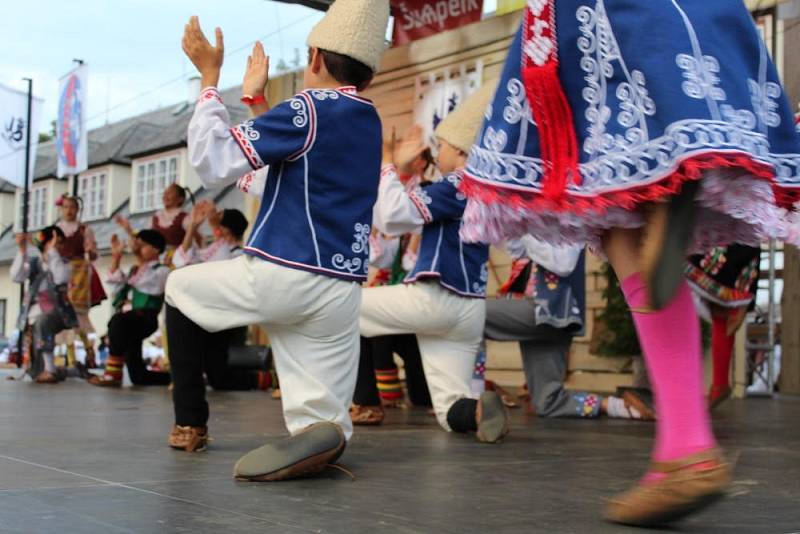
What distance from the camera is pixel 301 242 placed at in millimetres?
3039

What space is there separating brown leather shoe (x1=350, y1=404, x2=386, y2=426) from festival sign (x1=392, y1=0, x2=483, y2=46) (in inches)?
223

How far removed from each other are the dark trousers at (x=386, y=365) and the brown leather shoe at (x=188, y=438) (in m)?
1.26

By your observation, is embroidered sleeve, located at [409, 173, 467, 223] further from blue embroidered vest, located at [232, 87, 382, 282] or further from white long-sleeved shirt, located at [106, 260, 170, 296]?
white long-sleeved shirt, located at [106, 260, 170, 296]

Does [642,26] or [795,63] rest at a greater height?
[795,63]

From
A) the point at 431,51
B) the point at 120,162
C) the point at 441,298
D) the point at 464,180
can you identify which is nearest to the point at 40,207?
the point at 120,162

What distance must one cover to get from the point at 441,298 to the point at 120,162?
22334 millimetres

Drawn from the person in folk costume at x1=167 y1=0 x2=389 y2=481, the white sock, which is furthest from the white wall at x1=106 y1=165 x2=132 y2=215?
the person in folk costume at x1=167 y1=0 x2=389 y2=481

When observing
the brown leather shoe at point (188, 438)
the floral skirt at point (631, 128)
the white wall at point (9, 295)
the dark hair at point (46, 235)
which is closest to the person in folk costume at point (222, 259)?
the dark hair at point (46, 235)

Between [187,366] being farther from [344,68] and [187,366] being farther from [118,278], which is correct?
[118,278]

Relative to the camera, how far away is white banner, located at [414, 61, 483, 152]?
949cm

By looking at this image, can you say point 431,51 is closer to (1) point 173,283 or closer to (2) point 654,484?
(1) point 173,283

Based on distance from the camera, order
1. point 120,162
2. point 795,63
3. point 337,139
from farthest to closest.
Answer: point 120,162 < point 795,63 < point 337,139

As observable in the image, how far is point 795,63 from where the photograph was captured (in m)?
8.23

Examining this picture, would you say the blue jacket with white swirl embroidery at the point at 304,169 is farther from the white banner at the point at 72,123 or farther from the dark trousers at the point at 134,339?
the white banner at the point at 72,123
